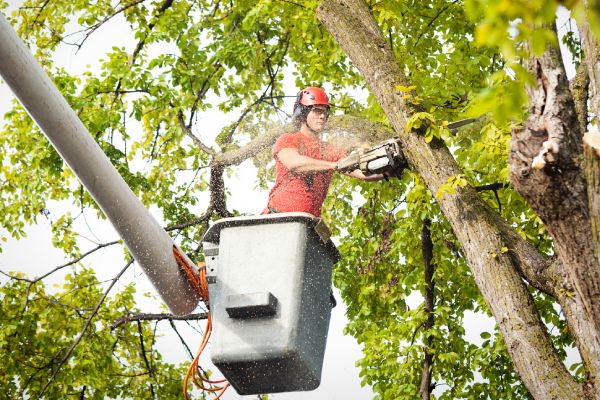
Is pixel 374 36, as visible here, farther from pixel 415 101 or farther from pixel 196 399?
pixel 196 399

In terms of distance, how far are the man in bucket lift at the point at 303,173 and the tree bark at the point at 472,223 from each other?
477mm

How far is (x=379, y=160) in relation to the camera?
4.50 meters

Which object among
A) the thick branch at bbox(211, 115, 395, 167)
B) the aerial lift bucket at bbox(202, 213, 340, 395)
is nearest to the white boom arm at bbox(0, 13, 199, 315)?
the aerial lift bucket at bbox(202, 213, 340, 395)

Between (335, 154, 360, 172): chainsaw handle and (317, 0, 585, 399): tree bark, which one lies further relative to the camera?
(335, 154, 360, 172): chainsaw handle

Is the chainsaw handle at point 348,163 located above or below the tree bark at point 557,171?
above

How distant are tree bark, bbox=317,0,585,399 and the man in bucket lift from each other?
0.48m

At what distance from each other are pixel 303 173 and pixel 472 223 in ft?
3.88

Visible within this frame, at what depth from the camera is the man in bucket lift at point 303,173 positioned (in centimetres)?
475

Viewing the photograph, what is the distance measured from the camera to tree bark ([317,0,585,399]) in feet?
11.7

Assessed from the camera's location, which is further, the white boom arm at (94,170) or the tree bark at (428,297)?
the tree bark at (428,297)

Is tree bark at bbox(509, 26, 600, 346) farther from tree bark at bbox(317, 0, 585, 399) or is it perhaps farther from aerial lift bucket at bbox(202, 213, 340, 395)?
aerial lift bucket at bbox(202, 213, 340, 395)

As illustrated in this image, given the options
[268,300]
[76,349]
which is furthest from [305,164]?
[76,349]

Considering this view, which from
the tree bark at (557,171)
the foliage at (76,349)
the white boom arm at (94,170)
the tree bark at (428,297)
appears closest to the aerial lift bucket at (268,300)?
the white boom arm at (94,170)

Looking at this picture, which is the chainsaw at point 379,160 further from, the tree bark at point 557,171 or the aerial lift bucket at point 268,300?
the tree bark at point 557,171
